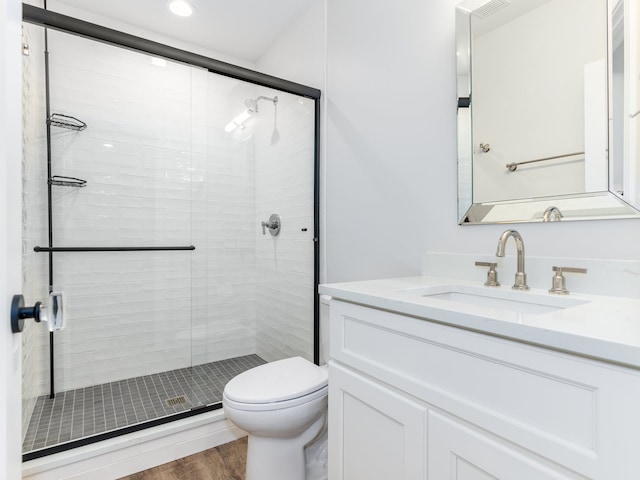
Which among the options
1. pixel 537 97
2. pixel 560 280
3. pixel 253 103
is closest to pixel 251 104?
A: pixel 253 103

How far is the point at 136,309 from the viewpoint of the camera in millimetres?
2373

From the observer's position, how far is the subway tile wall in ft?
6.91

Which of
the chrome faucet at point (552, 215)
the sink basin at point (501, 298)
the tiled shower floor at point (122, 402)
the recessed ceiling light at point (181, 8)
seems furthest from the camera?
the recessed ceiling light at point (181, 8)

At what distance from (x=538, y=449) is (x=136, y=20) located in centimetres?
304

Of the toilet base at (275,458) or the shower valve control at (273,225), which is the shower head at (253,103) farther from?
the toilet base at (275,458)

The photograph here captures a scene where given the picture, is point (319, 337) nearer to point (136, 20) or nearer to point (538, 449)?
point (538, 449)

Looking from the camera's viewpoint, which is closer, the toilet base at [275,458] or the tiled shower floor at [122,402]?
the toilet base at [275,458]

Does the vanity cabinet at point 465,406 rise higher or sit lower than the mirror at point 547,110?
lower

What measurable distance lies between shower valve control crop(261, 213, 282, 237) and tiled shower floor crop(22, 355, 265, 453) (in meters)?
0.97

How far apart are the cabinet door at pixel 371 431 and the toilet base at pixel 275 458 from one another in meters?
0.31

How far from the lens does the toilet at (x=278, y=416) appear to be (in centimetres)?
129

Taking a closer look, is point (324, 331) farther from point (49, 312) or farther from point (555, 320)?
point (49, 312)

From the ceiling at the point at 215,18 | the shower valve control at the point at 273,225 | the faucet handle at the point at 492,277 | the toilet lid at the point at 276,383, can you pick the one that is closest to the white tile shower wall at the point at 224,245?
the shower valve control at the point at 273,225

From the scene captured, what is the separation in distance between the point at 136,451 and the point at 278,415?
0.83 meters
